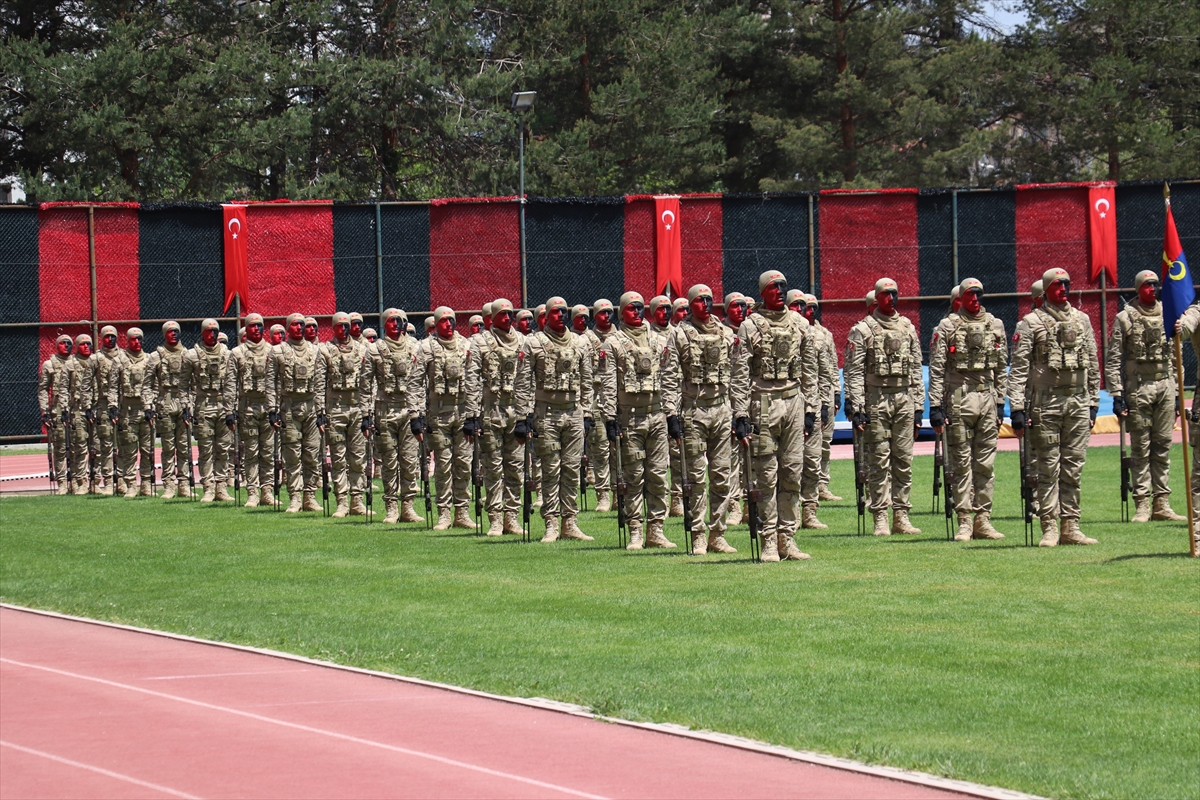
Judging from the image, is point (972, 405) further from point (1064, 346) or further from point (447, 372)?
point (447, 372)

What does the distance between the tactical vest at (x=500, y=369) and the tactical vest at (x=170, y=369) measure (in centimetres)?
887

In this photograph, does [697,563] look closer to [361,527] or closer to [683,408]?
[683,408]

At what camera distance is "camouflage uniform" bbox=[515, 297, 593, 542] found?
19.1 m

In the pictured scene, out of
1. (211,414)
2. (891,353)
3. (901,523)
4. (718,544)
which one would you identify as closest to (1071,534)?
(901,523)

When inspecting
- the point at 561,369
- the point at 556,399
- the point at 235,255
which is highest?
the point at 235,255

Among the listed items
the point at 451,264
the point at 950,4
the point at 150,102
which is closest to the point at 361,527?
the point at 451,264

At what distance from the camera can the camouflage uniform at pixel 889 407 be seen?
18922mm

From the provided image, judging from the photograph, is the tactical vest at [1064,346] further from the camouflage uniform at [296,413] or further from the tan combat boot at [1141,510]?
the camouflage uniform at [296,413]

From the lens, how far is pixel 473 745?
30.9 feet

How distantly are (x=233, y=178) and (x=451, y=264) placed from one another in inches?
692

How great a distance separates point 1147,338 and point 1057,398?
2.17 meters

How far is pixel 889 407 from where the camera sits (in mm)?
19047

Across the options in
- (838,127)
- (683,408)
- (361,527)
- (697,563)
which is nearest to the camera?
(697,563)

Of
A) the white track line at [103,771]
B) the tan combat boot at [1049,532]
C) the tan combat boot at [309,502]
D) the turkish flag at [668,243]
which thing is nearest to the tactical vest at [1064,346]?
the tan combat boot at [1049,532]
